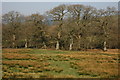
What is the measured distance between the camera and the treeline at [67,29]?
5747 centimetres

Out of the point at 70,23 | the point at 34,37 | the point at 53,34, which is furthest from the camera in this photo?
the point at 34,37

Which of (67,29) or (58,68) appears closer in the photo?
(58,68)

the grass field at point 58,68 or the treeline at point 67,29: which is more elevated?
the treeline at point 67,29

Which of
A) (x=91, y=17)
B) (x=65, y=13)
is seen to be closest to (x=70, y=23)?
(x=65, y=13)

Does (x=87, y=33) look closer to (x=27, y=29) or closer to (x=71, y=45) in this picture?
(x=71, y=45)

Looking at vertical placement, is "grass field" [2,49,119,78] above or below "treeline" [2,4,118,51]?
below

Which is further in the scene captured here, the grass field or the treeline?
the treeline

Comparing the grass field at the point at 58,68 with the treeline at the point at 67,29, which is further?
the treeline at the point at 67,29

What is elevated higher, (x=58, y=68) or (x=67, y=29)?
(x=67, y=29)

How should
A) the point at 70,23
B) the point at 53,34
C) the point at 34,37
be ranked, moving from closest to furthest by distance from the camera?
the point at 70,23
the point at 53,34
the point at 34,37

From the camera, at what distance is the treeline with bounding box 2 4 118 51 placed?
57.5 m

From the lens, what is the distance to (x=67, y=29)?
186 ft

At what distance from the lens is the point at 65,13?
2334 inches

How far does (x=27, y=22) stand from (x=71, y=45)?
18553 millimetres
